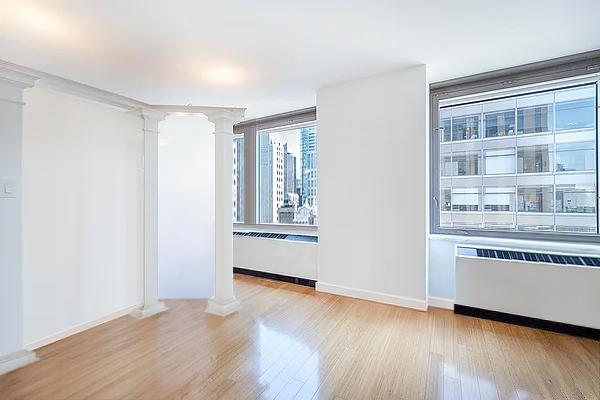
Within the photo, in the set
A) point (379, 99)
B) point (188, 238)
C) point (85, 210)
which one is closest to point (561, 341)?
point (379, 99)

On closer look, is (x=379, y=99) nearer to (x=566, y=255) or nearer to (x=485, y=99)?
(x=485, y=99)

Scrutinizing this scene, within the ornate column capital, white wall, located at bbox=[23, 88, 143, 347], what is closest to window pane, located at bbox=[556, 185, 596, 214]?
the ornate column capital

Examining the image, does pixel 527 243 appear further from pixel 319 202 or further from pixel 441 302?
pixel 319 202

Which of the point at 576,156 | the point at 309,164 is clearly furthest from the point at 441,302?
the point at 309,164

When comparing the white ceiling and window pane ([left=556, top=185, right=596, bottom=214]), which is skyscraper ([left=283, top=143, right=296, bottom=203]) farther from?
window pane ([left=556, top=185, right=596, bottom=214])

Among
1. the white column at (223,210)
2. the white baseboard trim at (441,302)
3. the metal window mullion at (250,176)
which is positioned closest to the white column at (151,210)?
the white column at (223,210)

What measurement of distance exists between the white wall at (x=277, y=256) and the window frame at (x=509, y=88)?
1539 mm

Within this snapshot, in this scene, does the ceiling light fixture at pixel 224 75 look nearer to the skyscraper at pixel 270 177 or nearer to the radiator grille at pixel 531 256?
the skyscraper at pixel 270 177

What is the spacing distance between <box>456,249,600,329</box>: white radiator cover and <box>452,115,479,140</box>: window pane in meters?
1.35

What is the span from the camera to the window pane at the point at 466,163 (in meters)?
3.22

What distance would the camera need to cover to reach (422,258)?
9.68 ft

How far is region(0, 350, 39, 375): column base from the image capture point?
200 cm

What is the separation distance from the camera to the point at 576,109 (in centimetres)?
280

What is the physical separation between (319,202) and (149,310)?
2170mm
